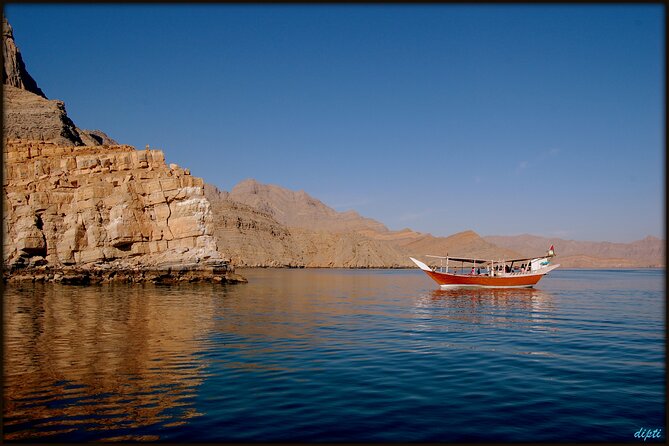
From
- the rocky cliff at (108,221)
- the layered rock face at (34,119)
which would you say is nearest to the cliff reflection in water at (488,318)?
the rocky cliff at (108,221)

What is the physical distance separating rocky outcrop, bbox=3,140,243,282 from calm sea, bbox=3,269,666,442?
119 feet

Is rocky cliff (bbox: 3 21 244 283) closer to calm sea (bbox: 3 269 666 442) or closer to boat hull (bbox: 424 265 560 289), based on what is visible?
boat hull (bbox: 424 265 560 289)

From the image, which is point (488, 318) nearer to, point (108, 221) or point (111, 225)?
point (111, 225)

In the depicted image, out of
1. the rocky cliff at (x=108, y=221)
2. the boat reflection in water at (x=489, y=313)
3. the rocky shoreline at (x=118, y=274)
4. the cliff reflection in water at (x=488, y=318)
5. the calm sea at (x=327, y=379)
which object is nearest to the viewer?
the calm sea at (x=327, y=379)

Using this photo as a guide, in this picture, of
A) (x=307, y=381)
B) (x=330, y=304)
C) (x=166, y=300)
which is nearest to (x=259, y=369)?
(x=307, y=381)

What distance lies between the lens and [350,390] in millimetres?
13188

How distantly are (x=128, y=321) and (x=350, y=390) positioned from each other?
1775 centimetres

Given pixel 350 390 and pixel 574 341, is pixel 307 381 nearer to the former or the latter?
pixel 350 390

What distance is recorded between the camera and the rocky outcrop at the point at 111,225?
63.8m

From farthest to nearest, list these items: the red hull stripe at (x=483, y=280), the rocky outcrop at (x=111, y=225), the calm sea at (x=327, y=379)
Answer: the rocky outcrop at (x=111, y=225) < the red hull stripe at (x=483, y=280) < the calm sea at (x=327, y=379)

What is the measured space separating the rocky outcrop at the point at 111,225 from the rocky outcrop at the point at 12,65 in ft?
295

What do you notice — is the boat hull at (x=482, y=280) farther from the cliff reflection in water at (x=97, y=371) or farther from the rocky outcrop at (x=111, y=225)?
the cliff reflection in water at (x=97, y=371)

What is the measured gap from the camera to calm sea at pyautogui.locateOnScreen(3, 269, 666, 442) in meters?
10.4

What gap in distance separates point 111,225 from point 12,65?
112968 mm
